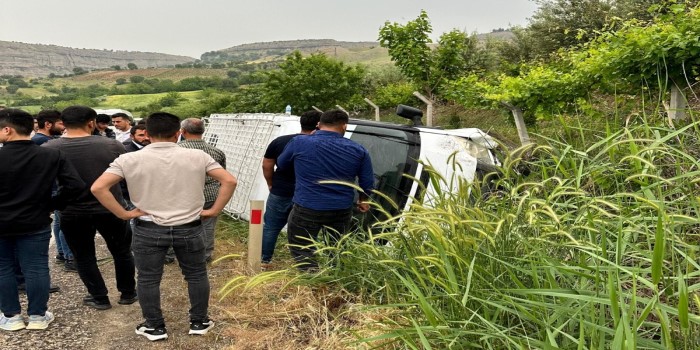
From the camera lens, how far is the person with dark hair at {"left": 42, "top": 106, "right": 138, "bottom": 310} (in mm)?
4078

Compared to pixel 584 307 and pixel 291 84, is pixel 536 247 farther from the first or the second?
pixel 291 84

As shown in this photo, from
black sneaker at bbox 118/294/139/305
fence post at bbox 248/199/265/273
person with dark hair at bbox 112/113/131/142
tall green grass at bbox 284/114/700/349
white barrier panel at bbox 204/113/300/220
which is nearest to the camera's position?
tall green grass at bbox 284/114/700/349

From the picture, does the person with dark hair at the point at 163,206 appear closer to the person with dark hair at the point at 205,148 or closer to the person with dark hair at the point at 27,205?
the person with dark hair at the point at 27,205

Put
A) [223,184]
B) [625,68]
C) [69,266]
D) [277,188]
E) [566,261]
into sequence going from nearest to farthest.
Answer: [566,261]
[223,184]
[277,188]
[69,266]
[625,68]

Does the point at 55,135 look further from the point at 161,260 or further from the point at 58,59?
the point at 58,59

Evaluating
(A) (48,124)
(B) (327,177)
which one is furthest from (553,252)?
(A) (48,124)

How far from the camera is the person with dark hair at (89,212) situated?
4.08 meters

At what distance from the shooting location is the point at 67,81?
88.9 metres

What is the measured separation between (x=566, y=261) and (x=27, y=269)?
3698mm

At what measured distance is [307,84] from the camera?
62.9 feet

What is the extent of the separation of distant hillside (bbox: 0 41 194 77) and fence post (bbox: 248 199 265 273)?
413 feet

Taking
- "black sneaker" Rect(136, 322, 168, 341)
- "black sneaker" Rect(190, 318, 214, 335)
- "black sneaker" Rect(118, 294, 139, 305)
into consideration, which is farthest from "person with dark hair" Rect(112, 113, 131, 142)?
"black sneaker" Rect(190, 318, 214, 335)

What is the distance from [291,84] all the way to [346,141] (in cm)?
1546

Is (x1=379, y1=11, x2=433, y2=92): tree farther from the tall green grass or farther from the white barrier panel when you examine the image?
the tall green grass
